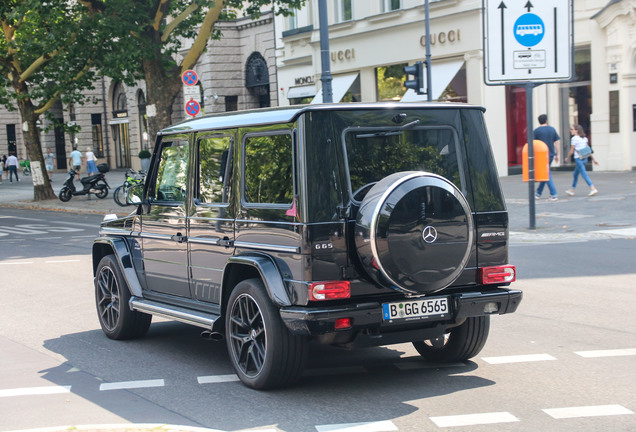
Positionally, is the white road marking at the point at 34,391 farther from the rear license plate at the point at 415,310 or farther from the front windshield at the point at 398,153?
the front windshield at the point at 398,153

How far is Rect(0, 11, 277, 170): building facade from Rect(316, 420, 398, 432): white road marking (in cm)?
2523

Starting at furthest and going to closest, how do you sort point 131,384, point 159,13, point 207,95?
point 207,95
point 159,13
point 131,384

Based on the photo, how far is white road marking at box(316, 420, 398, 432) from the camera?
503 cm

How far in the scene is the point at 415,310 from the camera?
18.8 ft

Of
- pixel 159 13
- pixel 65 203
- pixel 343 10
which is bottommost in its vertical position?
pixel 65 203

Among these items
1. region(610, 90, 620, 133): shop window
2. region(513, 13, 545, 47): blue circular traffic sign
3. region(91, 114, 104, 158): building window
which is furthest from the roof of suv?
region(91, 114, 104, 158): building window

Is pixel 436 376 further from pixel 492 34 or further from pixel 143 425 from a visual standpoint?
pixel 492 34

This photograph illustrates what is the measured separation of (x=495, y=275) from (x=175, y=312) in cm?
244

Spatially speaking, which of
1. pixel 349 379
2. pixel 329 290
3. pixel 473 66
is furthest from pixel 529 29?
pixel 473 66

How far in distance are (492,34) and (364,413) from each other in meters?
11.6

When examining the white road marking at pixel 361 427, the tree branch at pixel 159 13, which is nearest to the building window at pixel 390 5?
the tree branch at pixel 159 13

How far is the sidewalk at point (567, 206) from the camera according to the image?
15586 millimetres

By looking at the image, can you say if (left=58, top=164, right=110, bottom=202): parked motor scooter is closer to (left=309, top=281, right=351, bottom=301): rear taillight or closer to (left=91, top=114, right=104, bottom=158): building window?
(left=91, top=114, right=104, bottom=158): building window

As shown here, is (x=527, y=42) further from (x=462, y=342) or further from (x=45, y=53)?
(x=45, y=53)
